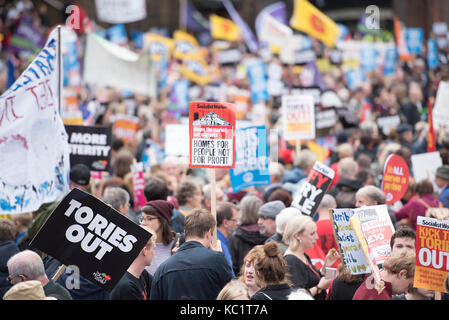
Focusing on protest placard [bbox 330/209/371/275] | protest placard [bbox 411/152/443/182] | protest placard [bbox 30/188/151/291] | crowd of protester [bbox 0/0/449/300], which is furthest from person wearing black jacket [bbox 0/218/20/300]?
protest placard [bbox 411/152/443/182]

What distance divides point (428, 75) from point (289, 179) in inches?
435

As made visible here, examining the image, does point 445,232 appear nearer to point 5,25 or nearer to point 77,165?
point 77,165

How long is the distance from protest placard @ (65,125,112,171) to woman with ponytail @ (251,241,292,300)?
484 cm

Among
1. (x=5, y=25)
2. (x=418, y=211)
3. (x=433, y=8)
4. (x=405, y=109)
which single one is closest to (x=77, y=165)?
(x=418, y=211)

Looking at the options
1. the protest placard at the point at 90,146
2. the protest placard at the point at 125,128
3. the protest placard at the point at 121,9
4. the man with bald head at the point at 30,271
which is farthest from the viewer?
the protest placard at the point at 121,9

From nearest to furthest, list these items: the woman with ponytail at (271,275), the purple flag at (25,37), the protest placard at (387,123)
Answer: the woman with ponytail at (271,275) < the protest placard at (387,123) < the purple flag at (25,37)

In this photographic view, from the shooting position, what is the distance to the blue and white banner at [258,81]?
1839 cm

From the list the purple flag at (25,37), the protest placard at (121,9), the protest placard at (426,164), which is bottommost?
the protest placard at (426,164)

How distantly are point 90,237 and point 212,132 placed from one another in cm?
191

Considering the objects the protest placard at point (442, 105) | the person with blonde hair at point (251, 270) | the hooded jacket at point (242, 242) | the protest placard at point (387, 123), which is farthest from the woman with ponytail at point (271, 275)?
the protest placard at point (387, 123)

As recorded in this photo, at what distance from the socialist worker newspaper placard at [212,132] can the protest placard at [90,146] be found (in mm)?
2940

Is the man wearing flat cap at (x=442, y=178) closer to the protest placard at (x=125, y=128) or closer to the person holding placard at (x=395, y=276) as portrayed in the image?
the person holding placard at (x=395, y=276)

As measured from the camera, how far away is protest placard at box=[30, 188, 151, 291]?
550 cm

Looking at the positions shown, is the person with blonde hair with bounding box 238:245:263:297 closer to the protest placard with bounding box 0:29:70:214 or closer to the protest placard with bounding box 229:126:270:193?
the protest placard with bounding box 0:29:70:214
